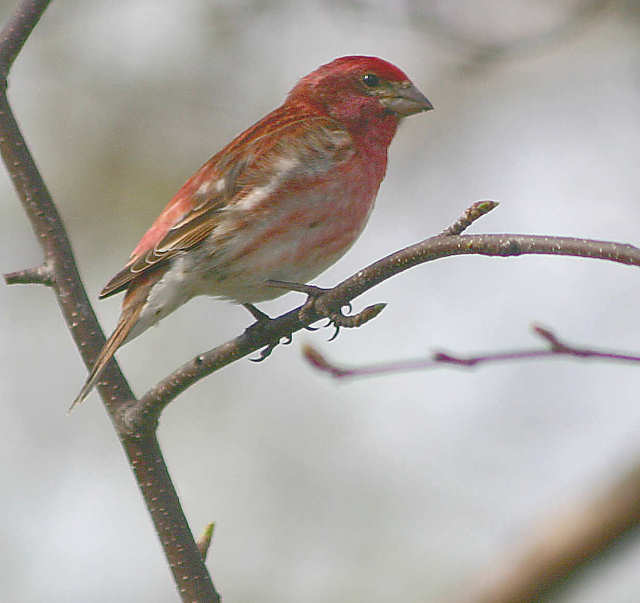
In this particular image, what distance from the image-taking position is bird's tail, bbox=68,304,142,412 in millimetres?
4420

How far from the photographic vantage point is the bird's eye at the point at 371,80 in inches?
255

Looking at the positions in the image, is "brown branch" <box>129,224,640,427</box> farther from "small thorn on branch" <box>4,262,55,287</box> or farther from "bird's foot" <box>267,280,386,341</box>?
"small thorn on branch" <box>4,262,55,287</box>

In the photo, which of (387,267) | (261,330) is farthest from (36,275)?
(387,267)

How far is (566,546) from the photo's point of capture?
4.22 m

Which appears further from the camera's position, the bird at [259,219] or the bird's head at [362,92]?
the bird's head at [362,92]

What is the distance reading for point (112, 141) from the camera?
38.2 feet

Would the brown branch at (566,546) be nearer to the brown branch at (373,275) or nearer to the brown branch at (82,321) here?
the brown branch at (82,321)

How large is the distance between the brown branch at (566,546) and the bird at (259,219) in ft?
6.69

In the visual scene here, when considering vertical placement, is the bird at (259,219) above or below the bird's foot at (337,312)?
above

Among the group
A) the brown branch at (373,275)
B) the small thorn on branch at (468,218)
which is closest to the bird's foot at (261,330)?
the brown branch at (373,275)

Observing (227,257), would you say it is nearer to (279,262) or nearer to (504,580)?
(279,262)

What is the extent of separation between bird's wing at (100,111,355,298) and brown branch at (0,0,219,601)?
102 centimetres

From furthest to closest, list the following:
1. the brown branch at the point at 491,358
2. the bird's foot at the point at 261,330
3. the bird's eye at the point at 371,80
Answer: the bird's eye at the point at 371,80 → the bird's foot at the point at 261,330 → the brown branch at the point at 491,358

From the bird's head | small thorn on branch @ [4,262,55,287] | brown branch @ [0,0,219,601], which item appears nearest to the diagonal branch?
brown branch @ [0,0,219,601]
